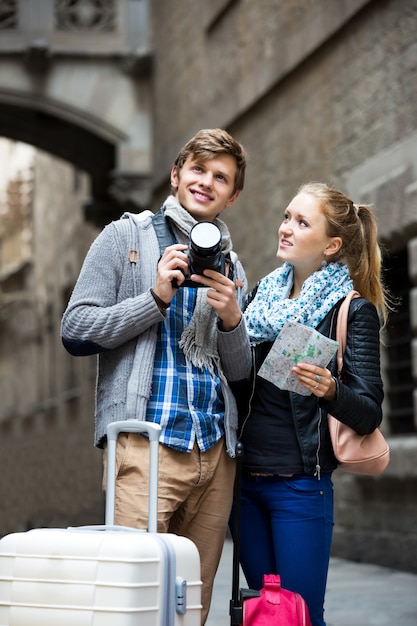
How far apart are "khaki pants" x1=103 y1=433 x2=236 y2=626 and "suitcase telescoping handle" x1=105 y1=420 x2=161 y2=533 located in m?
0.11

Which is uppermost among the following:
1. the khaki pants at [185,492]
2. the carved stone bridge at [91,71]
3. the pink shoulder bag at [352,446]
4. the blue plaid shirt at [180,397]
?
the carved stone bridge at [91,71]

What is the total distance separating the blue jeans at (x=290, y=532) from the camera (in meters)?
3.19

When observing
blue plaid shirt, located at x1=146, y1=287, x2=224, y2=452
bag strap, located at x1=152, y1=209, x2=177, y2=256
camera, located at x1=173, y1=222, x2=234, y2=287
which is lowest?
blue plaid shirt, located at x1=146, y1=287, x2=224, y2=452

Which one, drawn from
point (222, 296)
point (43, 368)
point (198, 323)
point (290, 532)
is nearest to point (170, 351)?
point (198, 323)

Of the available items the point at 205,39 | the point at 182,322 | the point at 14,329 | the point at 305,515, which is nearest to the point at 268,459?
the point at 305,515

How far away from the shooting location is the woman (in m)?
3.19

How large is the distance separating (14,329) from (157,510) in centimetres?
3085

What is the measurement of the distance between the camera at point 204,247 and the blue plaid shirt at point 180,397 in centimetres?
24

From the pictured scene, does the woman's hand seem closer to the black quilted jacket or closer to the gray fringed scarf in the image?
the black quilted jacket

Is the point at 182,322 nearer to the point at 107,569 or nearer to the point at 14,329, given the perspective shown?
the point at 107,569

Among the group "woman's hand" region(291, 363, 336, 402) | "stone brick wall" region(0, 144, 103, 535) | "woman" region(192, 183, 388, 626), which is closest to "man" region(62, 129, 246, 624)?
"woman" region(192, 183, 388, 626)

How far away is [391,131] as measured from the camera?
27.5 ft

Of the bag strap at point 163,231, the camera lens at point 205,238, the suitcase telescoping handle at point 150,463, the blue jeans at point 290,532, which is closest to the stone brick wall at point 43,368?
the blue jeans at point 290,532

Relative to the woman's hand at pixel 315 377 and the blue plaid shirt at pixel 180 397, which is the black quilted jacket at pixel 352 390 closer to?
the woman's hand at pixel 315 377
